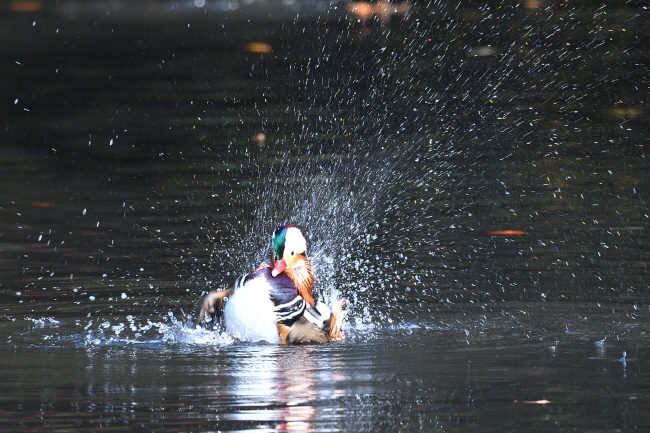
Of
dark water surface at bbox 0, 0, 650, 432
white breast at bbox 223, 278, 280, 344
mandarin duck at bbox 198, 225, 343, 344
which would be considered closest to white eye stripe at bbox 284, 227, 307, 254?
mandarin duck at bbox 198, 225, 343, 344

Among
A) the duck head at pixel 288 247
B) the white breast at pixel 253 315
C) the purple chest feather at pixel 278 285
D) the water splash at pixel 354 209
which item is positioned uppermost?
the water splash at pixel 354 209

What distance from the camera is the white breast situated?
700cm

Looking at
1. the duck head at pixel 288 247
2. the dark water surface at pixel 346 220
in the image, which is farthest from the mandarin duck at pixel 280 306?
the dark water surface at pixel 346 220

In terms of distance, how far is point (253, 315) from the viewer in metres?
6.99

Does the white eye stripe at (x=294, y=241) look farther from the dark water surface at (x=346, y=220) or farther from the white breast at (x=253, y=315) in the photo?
the dark water surface at (x=346, y=220)

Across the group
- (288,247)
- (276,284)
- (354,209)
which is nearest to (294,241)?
(288,247)

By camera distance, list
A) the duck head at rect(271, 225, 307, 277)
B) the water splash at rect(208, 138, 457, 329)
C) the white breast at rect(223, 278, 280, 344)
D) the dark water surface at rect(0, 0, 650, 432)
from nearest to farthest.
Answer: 1. the dark water surface at rect(0, 0, 650, 432)
2. the white breast at rect(223, 278, 280, 344)
3. the duck head at rect(271, 225, 307, 277)
4. the water splash at rect(208, 138, 457, 329)

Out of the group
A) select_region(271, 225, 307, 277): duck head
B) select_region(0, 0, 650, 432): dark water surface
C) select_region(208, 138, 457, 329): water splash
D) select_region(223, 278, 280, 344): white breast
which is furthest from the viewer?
select_region(208, 138, 457, 329): water splash

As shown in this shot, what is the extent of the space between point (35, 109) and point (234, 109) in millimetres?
2430

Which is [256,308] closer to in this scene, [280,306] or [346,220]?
[280,306]

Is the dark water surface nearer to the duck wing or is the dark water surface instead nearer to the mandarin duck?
the mandarin duck

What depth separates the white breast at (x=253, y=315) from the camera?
23.0 ft

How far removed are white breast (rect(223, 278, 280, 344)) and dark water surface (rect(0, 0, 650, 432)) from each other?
14 centimetres

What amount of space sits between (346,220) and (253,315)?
2.94m
